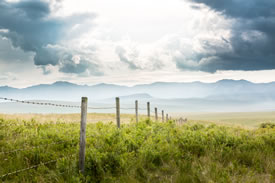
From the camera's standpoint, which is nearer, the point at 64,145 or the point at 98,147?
the point at 98,147

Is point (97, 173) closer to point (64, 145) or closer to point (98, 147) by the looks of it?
point (98, 147)

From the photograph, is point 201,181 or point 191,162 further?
point 191,162

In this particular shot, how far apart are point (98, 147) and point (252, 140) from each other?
6.15 metres

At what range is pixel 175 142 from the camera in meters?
9.34

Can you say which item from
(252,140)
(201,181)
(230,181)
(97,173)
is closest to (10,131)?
(97,173)

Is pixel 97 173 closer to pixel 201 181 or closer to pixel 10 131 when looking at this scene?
pixel 201 181

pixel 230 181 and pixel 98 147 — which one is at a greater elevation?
pixel 98 147

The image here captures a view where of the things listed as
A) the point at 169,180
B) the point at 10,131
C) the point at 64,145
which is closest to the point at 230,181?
the point at 169,180

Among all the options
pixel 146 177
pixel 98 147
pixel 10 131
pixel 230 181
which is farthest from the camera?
pixel 10 131

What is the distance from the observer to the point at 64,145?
852 cm

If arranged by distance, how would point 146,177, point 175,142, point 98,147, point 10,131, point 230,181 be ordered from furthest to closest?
point 10,131 → point 175,142 → point 98,147 → point 146,177 → point 230,181

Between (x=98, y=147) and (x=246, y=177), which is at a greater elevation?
(x=98, y=147)

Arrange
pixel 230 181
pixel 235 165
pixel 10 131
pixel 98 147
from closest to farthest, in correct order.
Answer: pixel 230 181 < pixel 235 165 < pixel 98 147 < pixel 10 131

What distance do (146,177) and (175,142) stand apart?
3.25 metres
